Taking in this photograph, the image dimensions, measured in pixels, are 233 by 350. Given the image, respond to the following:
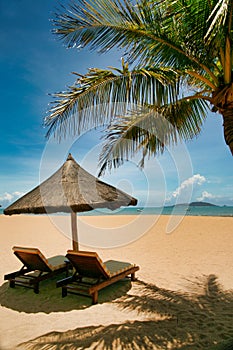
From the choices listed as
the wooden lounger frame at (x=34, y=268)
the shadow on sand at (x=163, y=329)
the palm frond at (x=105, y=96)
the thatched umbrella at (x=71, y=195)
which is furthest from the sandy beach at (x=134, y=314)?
the palm frond at (x=105, y=96)

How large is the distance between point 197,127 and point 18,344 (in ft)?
15.2

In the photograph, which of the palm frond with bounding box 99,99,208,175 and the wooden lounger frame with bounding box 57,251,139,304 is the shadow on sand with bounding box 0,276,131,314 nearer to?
the wooden lounger frame with bounding box 57,251,139,304

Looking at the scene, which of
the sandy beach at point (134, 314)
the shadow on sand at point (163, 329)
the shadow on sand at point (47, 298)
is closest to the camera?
the shadow on sand at point (163, 329)

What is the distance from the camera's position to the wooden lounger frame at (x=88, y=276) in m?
4.72

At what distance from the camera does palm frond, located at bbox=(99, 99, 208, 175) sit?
15.9 ft

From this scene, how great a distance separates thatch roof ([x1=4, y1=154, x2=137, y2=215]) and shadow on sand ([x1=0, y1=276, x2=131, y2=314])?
5.08ft

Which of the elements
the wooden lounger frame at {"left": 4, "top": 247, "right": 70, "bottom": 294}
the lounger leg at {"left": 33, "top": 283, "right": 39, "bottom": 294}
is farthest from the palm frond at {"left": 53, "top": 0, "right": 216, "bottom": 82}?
the lounger leg at {"left": 33, "top": 283, "right": 39, "bottom": 294}

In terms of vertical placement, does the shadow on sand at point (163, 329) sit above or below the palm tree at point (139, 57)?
below

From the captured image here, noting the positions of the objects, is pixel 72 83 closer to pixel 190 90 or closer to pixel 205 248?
pixel 190 90

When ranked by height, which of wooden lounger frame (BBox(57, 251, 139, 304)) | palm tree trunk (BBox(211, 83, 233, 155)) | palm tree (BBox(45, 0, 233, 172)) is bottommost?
wooden lounger frame (BBox(57, 251, 139, 304))

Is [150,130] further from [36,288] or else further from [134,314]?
[36,288]

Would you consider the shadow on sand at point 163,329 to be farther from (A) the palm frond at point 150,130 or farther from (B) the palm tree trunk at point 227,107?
(A) the palm frond at point 150,130

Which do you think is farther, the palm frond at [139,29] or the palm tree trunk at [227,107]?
the palm frond at [139,29]

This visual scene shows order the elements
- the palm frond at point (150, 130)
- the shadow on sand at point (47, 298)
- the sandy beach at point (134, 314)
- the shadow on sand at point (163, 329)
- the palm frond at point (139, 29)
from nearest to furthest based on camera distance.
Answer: the shadow on sand at point (163, 329), the sandy beach at point (134, 314), the palm frond at point (139, 29), the shadow on sand at point (47, 298), the palm frond at point (150, 130)
